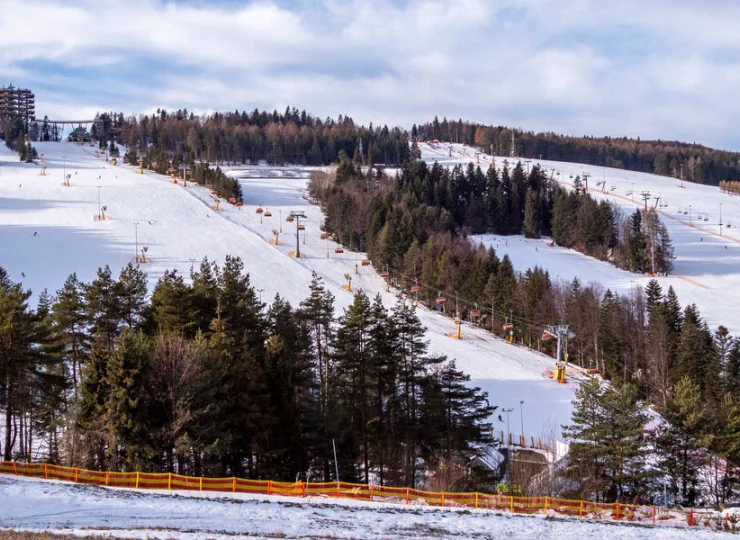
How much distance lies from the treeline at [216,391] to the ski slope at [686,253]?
143ft

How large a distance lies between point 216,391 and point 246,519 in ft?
20.4

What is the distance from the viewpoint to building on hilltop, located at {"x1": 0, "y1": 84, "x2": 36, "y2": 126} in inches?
7136

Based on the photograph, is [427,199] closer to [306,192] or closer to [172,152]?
[306,192]

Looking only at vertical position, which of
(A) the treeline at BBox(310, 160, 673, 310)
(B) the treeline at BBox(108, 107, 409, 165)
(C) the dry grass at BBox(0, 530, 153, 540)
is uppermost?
(B) the treeline at BBox(108, 107, 409, 165)

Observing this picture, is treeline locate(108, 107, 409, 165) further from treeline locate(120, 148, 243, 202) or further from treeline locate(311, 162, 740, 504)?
treeline locate(311, 162, 740, 504)

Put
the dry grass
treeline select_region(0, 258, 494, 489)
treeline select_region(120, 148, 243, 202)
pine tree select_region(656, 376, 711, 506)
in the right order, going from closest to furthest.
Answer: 1. the dry grass
2. treeline select_region(0, 258, 494, 489)
3. pine tree select_region(656, 376, 711, 506)
4. treeline select_region(120, 148, 243, 202)

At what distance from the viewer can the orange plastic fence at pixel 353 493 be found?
1848cm

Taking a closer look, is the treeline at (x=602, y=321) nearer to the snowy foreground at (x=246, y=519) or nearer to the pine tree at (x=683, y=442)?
the pine tree at (x=683, y=442)

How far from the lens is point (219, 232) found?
243 ft

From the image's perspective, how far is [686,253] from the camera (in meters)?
91.9

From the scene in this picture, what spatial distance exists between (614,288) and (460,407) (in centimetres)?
5009

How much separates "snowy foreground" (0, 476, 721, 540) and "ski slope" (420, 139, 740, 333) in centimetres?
4996

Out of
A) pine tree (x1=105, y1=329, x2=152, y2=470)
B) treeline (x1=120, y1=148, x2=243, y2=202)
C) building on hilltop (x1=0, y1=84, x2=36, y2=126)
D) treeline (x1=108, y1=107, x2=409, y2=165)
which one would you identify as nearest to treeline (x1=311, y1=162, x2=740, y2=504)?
pine tree (x1=105, y1=329, x2=152, y2=470)

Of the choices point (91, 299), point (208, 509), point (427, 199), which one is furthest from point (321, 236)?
point (208, 509)
